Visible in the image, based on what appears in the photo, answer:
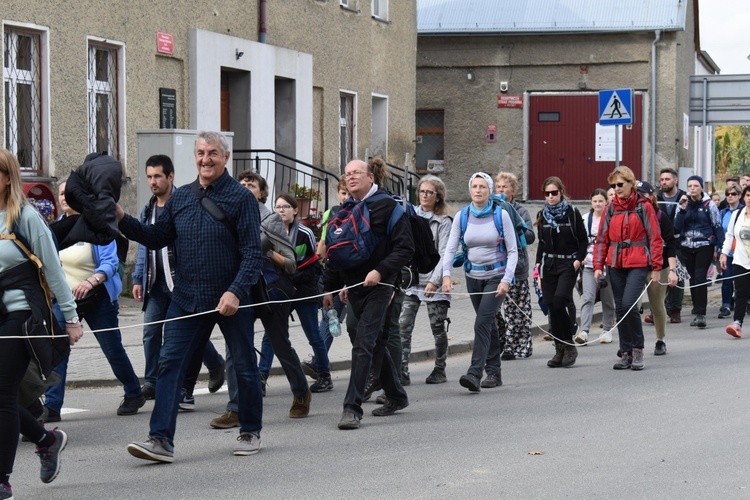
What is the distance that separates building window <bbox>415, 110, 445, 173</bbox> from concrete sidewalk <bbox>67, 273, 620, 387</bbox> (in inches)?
710

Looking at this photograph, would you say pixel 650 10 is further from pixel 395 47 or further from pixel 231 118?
pixel 231 118

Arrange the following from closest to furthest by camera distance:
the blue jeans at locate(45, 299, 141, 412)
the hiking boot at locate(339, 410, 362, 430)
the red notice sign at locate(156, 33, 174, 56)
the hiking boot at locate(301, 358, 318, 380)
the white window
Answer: the hiking boot at locate(339, 410, 362, 430) → the blue jeans at locate(45, 299, 141, 412) → the hiking boot at locate(301, 358, 318, 380) → the red notice sign at locate(156, 33, 174, 56) → the white window

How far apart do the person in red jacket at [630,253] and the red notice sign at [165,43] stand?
326 inches

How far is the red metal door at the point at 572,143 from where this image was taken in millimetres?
33312

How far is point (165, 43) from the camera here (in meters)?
17.6

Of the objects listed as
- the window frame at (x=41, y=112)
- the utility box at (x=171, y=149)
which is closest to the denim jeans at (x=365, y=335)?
the utility box at (x=171, y=149)

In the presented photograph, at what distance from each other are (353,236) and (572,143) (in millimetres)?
25985

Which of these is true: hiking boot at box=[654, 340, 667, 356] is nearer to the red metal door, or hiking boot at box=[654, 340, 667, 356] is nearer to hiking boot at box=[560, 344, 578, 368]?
hiking boot at box=[560, 344, 578, 368]

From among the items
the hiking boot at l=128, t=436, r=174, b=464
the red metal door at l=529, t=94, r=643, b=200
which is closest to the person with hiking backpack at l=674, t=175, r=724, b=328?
the hiking boot at l=128, t=436, r=174, b=464

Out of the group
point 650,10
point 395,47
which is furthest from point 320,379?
point 650,10

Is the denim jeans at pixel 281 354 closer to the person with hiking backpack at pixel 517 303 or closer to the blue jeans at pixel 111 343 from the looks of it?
the blue jeans at pixel 111 343

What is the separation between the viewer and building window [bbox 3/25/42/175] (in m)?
14.7

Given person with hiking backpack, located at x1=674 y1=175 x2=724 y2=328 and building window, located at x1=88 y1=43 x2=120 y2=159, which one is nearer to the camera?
person with hiking backpack, located at x1=674 y1=175 x2=724 y2=328

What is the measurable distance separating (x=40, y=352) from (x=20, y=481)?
36.7 inches
